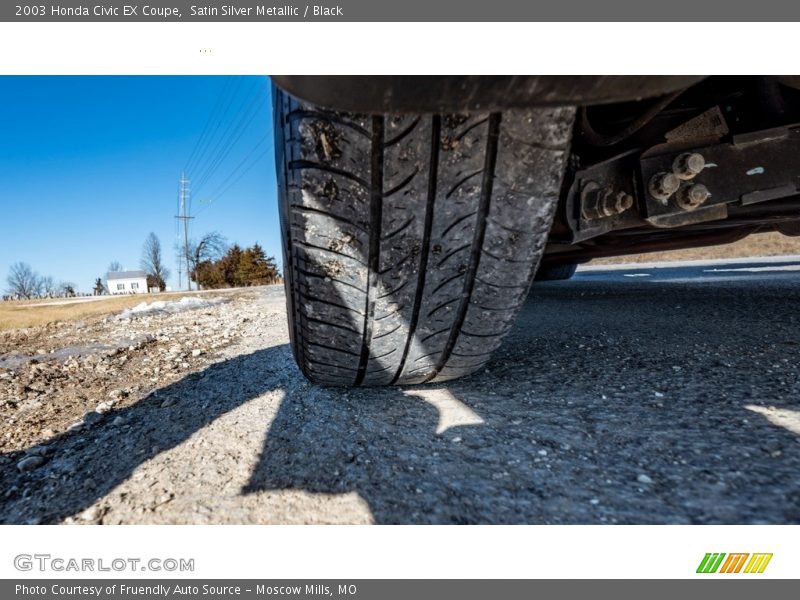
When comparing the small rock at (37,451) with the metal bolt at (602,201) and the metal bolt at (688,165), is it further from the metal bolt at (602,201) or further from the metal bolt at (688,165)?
the metal bolt at (688,165)

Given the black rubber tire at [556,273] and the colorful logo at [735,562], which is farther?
the black rubber tire at [556,273]

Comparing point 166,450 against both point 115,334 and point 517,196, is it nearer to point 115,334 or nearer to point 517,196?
point 517,196

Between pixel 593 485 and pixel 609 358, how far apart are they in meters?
0.91

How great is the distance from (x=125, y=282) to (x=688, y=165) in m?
57.2

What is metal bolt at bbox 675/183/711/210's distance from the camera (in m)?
1.01

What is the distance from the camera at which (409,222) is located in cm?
86

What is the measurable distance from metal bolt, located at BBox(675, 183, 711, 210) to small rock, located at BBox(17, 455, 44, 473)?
74.2 inches

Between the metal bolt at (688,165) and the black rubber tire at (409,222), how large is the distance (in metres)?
0.41

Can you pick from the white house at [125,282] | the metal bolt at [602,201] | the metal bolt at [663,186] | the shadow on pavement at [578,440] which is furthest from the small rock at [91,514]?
the white house at [125,282]

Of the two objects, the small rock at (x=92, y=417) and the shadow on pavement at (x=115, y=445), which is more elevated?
the shadow on pavement at (x=115, y=445)

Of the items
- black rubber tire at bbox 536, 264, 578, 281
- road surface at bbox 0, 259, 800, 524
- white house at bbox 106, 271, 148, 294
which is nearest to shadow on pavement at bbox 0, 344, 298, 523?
road surface at bbox 0, 259, 800, 524

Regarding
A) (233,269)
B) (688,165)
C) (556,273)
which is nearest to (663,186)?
(688,165)

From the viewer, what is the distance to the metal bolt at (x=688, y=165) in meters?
0.98

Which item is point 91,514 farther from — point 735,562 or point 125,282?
point 125,282
